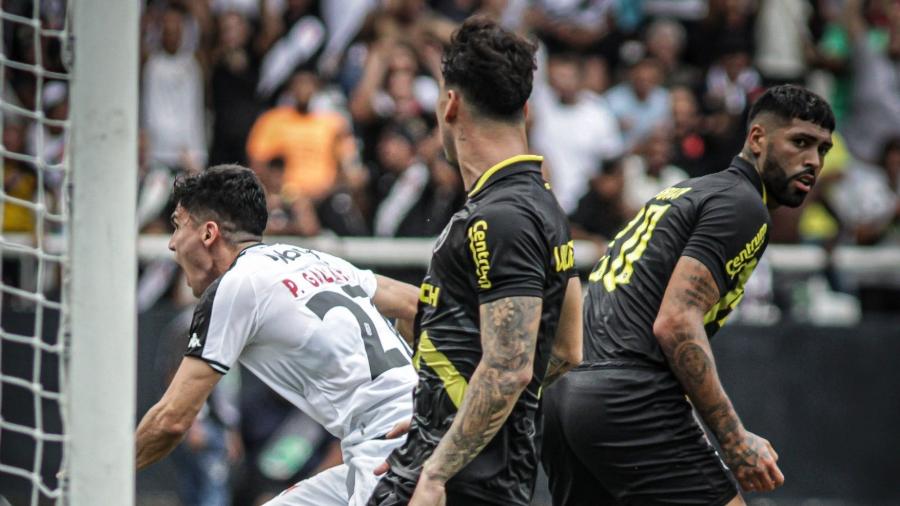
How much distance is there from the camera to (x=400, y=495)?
4.55 m

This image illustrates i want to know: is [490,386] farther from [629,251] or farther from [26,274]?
[26,274]

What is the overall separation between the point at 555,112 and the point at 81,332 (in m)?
8.80

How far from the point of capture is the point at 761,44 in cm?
1530

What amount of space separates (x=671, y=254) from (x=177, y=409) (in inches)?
77.9

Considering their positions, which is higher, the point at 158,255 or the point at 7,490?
the point at 158,255

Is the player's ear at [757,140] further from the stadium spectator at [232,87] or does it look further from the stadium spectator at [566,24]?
the stadium spectator at [566,24]

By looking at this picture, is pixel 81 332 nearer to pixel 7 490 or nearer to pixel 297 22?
pixel 7 490

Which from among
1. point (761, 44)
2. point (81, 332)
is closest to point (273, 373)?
point (81, 332)

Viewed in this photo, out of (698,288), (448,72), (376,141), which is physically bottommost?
(376,141)

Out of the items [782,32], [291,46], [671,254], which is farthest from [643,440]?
[782,32]

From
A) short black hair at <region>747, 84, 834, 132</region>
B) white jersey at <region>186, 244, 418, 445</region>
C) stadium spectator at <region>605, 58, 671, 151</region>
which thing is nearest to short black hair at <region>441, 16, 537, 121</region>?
white jersey at <region>186, 244, 418, 445</region>

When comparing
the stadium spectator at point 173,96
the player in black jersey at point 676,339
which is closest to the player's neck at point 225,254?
the player in black jersey at point 676,339

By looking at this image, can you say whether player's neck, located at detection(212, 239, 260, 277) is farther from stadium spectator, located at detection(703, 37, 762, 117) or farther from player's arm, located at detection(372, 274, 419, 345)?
stadium spectator, located at detection(703, 37, 762, 117)

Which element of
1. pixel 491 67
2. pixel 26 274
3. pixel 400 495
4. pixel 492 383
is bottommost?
pixel 26 274
